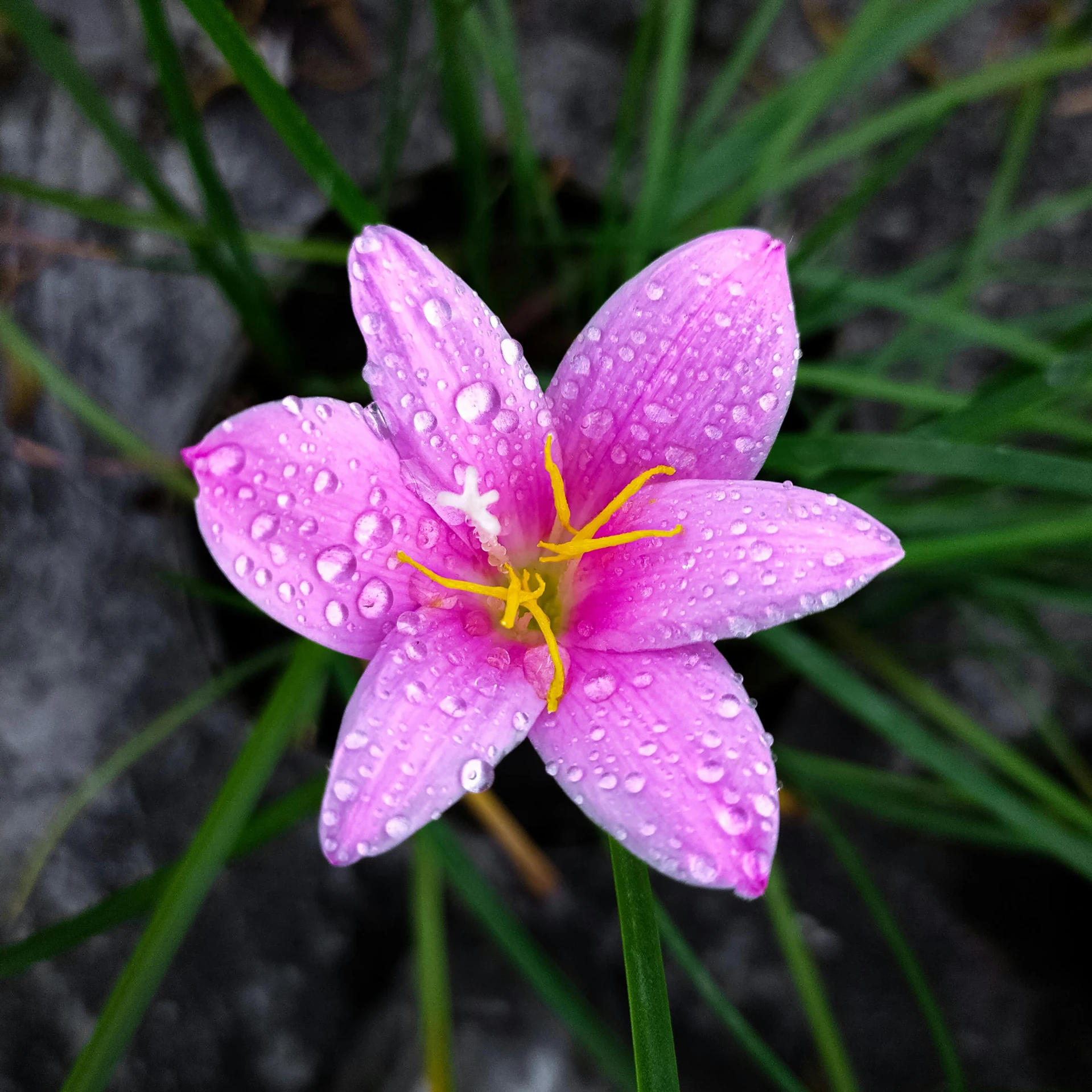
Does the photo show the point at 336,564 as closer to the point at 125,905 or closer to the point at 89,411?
the point at 125,905

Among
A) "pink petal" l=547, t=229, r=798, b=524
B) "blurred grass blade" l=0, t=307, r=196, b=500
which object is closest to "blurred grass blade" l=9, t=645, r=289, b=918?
"blurred grass blade" l=0, t=307, r=196, b=500

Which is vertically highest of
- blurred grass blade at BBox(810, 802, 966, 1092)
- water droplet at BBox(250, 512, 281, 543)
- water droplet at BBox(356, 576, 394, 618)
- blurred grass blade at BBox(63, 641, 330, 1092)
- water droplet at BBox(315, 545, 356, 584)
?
water droplet at BBox(250, 512, 281, 543)

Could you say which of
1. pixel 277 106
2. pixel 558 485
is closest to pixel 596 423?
pixel 558 485

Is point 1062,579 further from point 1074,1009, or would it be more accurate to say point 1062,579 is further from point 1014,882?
point 1074,1009

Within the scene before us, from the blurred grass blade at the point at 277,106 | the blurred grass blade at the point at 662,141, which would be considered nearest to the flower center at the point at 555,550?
the blurred grass blade at the point at 277,106

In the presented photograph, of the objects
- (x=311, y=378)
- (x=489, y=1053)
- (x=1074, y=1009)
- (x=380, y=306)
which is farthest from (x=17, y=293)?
(x=1074, y=1009)

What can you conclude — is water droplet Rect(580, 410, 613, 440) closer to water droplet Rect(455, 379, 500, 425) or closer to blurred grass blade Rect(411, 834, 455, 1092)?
water droplet Rect(455, 379, 500, 425)

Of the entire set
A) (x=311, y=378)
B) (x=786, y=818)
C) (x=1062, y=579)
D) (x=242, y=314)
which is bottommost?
(x=786, y=818)
